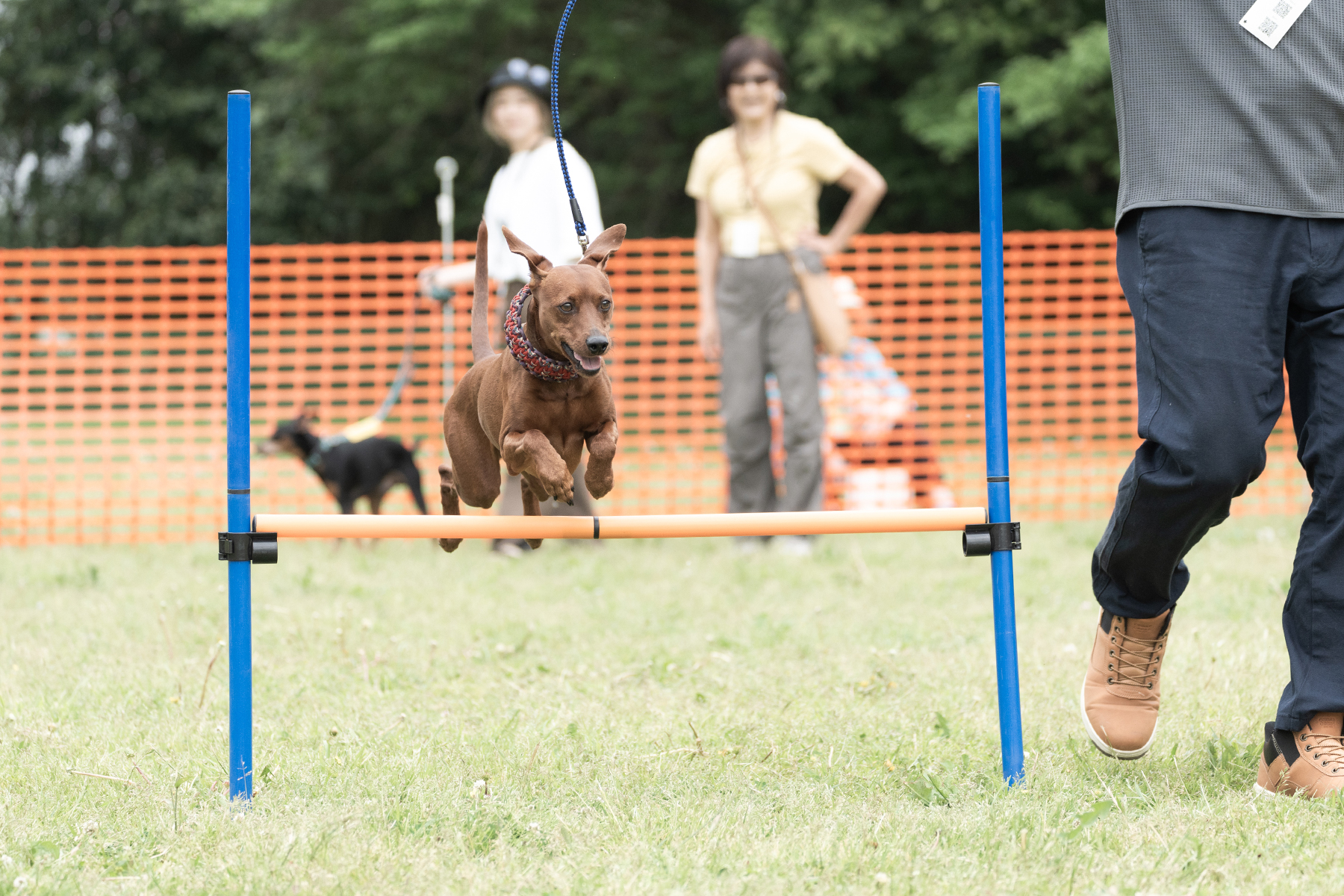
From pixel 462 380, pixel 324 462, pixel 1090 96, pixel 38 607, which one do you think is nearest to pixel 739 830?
pixel 462 380

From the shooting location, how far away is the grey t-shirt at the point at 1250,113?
99.5 inches

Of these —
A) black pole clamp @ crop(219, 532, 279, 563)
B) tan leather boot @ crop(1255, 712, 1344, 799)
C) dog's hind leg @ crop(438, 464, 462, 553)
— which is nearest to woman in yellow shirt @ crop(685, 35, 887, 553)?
dog's hind leg @ crop(438, 464, 462, 553)

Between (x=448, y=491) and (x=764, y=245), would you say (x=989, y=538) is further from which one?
(x=764, y=245)

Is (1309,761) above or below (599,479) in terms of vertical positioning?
below

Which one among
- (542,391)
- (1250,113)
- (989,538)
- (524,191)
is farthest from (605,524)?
(524,191)

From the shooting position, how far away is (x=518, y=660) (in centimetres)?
423

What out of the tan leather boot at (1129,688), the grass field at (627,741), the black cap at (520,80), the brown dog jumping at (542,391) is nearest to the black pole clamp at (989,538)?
the tan leather boot at (1129,688)

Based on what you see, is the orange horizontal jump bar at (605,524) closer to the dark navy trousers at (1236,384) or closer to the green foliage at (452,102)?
the dark navy trousers at (1236,384)

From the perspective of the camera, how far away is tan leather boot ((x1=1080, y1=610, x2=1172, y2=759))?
2887mm

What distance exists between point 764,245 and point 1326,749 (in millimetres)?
3742

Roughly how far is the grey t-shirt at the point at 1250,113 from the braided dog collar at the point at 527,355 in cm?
120

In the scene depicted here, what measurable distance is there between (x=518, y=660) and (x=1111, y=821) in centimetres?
212

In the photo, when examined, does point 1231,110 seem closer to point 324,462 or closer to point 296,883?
point 296,883

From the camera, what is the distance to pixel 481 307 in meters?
3.07
